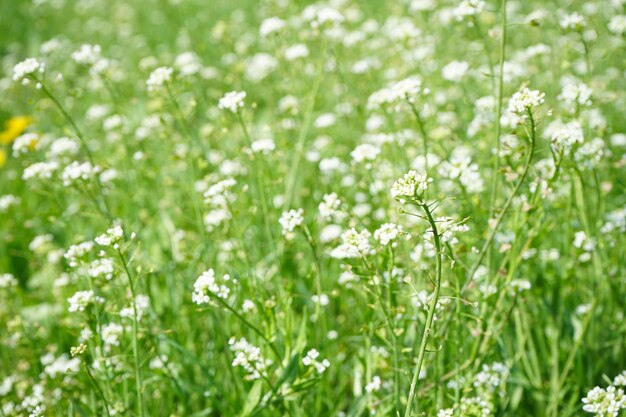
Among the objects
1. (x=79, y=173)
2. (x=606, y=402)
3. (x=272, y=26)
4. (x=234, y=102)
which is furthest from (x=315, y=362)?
(x=272, y=26)

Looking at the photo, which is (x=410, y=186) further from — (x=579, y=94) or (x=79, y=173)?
(x=79, y=173)

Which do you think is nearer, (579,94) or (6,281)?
(579,94)

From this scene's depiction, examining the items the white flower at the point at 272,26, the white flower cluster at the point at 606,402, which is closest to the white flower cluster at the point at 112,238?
the white flower cluster at the point at 606,402

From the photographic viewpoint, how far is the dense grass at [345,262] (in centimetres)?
247

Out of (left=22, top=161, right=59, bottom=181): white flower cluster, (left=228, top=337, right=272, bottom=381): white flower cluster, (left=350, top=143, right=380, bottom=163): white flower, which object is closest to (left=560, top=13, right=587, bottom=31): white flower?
(left=350, top=143, right=380, bottom=163): white flower

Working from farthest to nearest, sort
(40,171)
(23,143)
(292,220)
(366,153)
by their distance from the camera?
(23,143)
(40,171)
(366,153)
(292,220)

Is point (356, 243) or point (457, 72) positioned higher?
point (457, 72)

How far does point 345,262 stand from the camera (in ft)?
10.2

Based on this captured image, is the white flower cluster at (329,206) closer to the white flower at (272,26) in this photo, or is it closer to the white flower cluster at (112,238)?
the white flower cluster at (112,238)

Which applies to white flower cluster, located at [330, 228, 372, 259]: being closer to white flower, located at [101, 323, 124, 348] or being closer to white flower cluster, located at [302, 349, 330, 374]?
white flower cluster, located at [302, 349, 330, 374]

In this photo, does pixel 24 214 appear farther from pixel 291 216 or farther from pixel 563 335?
pixel 563 335

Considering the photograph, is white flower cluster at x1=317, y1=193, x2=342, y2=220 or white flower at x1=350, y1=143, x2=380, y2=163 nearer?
white flower cluster at x1=317, y1=193, x2=342, y2=220

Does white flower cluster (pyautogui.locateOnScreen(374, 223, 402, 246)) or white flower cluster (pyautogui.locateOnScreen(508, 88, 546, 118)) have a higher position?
white flower cluster (pyautogui.locateOnScreen(508, 88, 546, 118))

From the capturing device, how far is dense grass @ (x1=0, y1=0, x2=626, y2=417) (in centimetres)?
247
